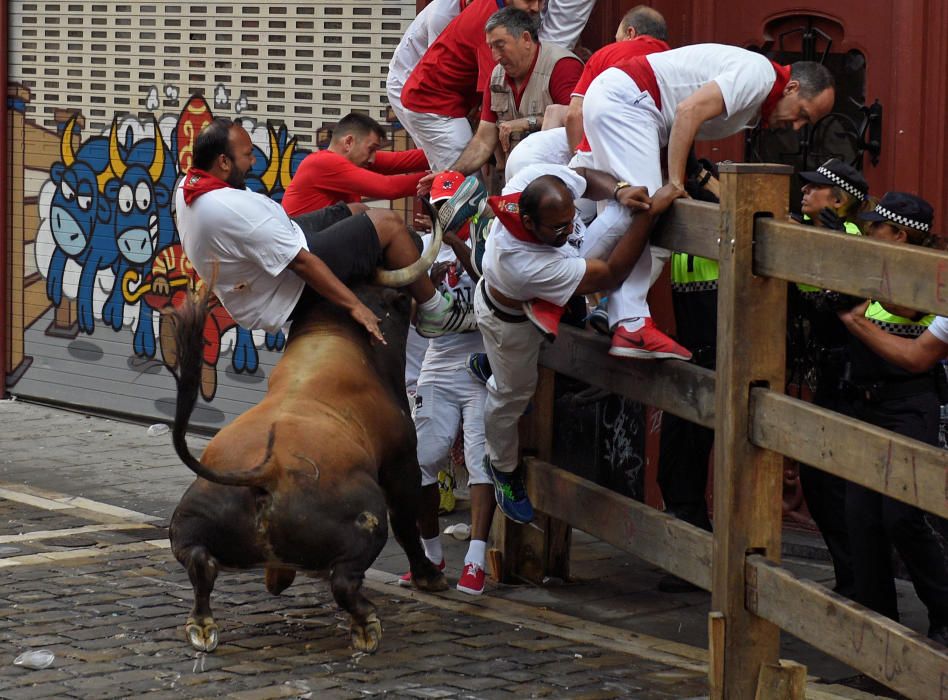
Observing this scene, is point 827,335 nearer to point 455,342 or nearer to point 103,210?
point 455,342

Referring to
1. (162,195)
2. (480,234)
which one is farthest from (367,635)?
(162,195)

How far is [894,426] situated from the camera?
648cm

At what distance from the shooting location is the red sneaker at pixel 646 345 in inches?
249

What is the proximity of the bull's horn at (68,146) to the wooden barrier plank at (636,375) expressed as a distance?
6.13 m

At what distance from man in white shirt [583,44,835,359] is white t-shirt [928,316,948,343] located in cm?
94

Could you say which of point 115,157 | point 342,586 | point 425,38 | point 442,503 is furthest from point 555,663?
point 115,157

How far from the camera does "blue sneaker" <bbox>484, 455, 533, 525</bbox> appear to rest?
729 cm

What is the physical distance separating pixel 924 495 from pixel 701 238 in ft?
4.76

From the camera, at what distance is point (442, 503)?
9250 millimetres

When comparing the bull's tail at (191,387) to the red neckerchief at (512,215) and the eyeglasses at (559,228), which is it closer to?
the red neckerchief at (512,215)

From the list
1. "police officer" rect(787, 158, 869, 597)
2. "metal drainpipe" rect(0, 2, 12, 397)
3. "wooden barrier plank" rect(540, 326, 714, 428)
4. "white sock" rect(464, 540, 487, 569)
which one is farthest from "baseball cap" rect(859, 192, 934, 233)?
"metal drainpipe" rect(0, 2, 12, 397)

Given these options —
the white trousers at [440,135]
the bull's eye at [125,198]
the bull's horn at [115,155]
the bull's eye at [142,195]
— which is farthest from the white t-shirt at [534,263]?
the bull's horn at [115,155]

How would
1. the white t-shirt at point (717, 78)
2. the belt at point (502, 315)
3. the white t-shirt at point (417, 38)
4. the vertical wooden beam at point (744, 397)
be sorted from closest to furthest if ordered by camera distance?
the vertical wooden beam at point (744, 397) → the white t-shirt at point (717, 78) → the belt at point (502, 315) → the white t-shirt at point (417, 38)

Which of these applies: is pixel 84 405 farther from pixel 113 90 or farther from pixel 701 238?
pixel 701 238
